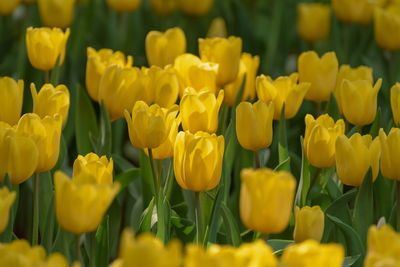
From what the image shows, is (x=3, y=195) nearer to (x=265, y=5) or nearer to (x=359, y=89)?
(x=359, y=89)

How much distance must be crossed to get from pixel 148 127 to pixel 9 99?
1.21 feet

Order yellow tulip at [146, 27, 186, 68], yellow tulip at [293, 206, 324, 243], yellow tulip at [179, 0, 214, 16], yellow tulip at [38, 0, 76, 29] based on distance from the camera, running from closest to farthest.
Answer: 1. yellow tulip at [293, 206, 324, 243]
2. yellow tulip at [146, 27, 186, 68]
3. yellow tulip at [38, 0, 76, 29]
4. yellow tulip at [179, 0, 214, 16]

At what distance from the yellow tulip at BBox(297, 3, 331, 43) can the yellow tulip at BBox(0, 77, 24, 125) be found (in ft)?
5.03

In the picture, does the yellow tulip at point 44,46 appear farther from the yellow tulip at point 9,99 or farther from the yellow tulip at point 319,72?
the yellow tulip at point 319,72

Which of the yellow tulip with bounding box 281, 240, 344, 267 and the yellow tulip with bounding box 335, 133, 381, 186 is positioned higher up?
the yellow tulip with bounding box 281, 240, 344, 267

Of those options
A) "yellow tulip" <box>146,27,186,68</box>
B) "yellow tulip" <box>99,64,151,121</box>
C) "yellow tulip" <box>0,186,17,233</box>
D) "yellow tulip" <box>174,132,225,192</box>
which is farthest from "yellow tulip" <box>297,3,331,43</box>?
"yellow tulip" <box>0,186,17,233</box>

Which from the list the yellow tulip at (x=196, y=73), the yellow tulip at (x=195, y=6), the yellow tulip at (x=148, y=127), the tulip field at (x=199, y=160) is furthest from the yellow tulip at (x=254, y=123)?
the yellow tulip at (x=195, y=6)

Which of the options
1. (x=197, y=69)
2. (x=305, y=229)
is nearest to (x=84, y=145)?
(x=197, y=69)

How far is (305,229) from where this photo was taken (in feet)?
4.08

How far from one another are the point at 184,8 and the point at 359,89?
57.8 inches

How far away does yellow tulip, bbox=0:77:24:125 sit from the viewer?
1.56 meters

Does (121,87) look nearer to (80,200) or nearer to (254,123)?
(254,123)

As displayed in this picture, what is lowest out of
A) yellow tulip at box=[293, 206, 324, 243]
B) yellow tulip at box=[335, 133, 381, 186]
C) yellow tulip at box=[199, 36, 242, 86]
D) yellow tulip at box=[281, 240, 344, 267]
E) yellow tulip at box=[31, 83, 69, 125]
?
yellow tulip at box=[293, 206, 324, 243]

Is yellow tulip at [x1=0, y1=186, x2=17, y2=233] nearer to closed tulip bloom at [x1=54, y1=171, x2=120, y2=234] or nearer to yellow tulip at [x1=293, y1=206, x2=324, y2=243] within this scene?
closed tulip bloom at [x1=54, y1=171, x2=120, y2=234]
